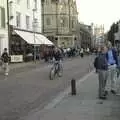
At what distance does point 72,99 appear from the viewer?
43.4 ft

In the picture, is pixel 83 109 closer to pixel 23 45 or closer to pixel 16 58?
pixel 16 58

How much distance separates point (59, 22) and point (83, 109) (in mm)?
81052

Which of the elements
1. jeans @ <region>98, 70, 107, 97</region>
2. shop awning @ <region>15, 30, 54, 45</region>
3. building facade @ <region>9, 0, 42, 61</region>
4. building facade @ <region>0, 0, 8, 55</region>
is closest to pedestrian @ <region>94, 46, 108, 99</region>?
jeans @ <region>98, 70, 107, 97</region>

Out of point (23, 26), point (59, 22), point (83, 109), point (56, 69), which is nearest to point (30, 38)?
point (23, 26)

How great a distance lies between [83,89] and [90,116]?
6178mm

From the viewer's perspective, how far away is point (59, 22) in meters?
91.5

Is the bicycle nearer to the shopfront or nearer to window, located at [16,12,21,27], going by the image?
the shopfront

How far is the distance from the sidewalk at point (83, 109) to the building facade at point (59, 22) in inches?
2884

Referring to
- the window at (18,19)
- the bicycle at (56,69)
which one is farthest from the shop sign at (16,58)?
→ the bicycle at (56,69)

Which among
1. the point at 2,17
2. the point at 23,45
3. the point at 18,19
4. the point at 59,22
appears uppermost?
the point at 59,22

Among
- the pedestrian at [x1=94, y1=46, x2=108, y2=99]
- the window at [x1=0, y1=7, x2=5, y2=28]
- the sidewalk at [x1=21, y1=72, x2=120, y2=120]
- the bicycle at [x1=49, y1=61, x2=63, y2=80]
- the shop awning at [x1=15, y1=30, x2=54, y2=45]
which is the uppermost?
the window at [x1=0, y1=7, x2=5, y2=28]

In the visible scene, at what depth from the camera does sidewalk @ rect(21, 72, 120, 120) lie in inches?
391

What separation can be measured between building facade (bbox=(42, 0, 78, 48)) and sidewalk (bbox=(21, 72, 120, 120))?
240ft

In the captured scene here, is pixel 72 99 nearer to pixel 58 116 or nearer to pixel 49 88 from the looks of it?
pixel 58 116
